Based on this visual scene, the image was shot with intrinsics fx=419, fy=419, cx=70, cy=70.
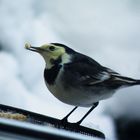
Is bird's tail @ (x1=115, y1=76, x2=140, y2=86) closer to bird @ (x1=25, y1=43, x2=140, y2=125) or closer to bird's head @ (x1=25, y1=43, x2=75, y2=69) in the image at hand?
bird @ (x1=25, y1=43, x2=140, y2=125)

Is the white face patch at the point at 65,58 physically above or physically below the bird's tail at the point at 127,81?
below

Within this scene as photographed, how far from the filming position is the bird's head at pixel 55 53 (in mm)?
951

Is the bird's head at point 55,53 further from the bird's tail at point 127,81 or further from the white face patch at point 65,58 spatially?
the bird's tail at point 127,81

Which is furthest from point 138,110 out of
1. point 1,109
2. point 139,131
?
point 1,109

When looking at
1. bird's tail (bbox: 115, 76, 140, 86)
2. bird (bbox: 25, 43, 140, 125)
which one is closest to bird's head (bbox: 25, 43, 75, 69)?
bird (bbox: 25, 43, 140, 125)

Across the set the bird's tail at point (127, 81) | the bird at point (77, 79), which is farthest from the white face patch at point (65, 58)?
the bird's tail at point (127, 81)

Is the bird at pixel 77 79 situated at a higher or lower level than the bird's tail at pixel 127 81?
lower

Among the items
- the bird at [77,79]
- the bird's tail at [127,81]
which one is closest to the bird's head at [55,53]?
the bird at [77,79]

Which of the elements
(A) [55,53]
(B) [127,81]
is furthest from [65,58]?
(B) [127,81]

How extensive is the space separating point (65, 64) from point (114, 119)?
2.67ft

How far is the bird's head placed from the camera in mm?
951

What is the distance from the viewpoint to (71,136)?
0.18 m

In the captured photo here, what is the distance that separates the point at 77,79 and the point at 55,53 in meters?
0.08

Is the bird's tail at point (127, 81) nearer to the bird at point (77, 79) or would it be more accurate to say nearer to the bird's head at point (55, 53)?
the bird at point (77, 79)
